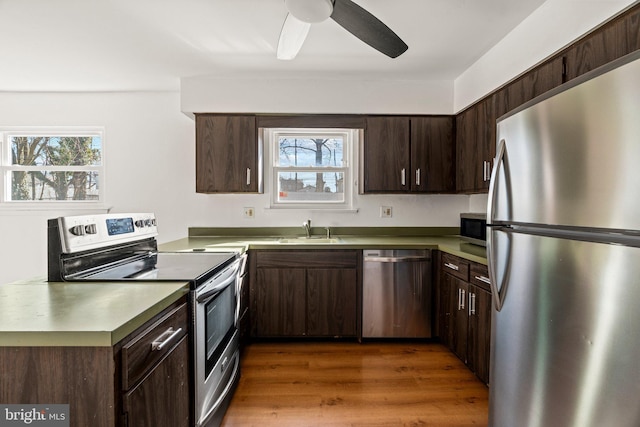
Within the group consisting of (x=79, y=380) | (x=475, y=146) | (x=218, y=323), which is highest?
(x=475, y=146)

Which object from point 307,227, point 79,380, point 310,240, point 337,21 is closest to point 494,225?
point 337,21

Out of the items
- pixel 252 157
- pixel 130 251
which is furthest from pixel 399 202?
pixel 130 251

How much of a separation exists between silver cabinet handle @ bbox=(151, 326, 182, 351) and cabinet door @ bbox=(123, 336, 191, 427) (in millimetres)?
58

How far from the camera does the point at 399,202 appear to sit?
3.13 m

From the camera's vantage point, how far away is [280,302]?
102 inches

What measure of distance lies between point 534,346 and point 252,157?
2.35 metres

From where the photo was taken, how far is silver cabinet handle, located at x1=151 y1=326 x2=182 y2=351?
100 cm

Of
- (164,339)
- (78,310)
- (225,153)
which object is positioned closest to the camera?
(78,310)

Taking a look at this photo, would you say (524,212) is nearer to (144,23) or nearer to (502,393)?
(502,393)

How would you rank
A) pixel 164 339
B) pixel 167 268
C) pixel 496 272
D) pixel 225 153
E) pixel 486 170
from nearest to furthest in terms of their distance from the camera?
pixel 164 339, pixel 496 272, pixel 167 268, pixel 486 170, pixel 225 153

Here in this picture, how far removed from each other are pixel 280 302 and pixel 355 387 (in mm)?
882

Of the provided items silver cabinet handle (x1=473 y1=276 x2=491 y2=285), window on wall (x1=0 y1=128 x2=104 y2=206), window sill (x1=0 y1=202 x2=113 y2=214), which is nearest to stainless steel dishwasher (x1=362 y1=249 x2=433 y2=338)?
silver cabinet handle (x1=473 y1=276 x2=491 y2=285)

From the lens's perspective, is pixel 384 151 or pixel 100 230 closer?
pixel 100 230

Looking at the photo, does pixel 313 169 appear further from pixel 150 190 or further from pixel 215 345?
pixel 215 345
